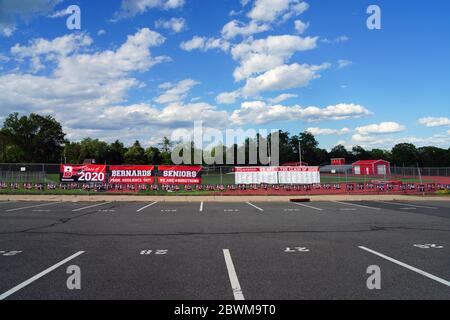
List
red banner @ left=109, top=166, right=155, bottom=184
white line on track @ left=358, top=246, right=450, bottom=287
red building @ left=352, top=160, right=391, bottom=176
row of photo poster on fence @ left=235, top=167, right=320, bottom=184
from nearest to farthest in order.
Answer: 1. white line on track @ left=358, top=246, right=450, bottom=287
2. red banner @ left=109, top=166, right=155, bottom=184
3. row of photo poster on fence @ left=235, top=167, right=320, bottom=184
4. red building @ left=352, top=160, right=391, bottom=176

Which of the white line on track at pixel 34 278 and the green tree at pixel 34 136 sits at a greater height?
the green tree at pixel 34 136

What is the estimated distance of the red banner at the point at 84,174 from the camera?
2463 cm

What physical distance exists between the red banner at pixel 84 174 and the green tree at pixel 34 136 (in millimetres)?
88481

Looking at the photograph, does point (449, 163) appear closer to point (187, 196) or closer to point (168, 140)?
point (168, 140)

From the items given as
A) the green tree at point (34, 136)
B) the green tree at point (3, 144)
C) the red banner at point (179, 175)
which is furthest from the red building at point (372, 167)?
the green tree at point (3, 144)

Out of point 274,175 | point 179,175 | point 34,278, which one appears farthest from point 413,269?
Answer: point 179,175

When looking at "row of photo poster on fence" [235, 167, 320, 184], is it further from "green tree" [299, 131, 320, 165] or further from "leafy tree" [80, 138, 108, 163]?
"green tree" [299, 131, 320, 165]

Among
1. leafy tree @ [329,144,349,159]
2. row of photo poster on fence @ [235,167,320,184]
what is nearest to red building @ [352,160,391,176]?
row of photo poster on fence @ [235,167,320,184]

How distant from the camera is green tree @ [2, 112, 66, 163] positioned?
4028 inches

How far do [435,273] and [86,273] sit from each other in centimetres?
609

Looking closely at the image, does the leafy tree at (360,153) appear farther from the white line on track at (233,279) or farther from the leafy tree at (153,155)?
the white line on track at (233,279)

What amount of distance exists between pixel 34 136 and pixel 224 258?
114m

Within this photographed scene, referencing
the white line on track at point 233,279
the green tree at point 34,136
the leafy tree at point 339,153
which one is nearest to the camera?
the white line on track at point 233,279
